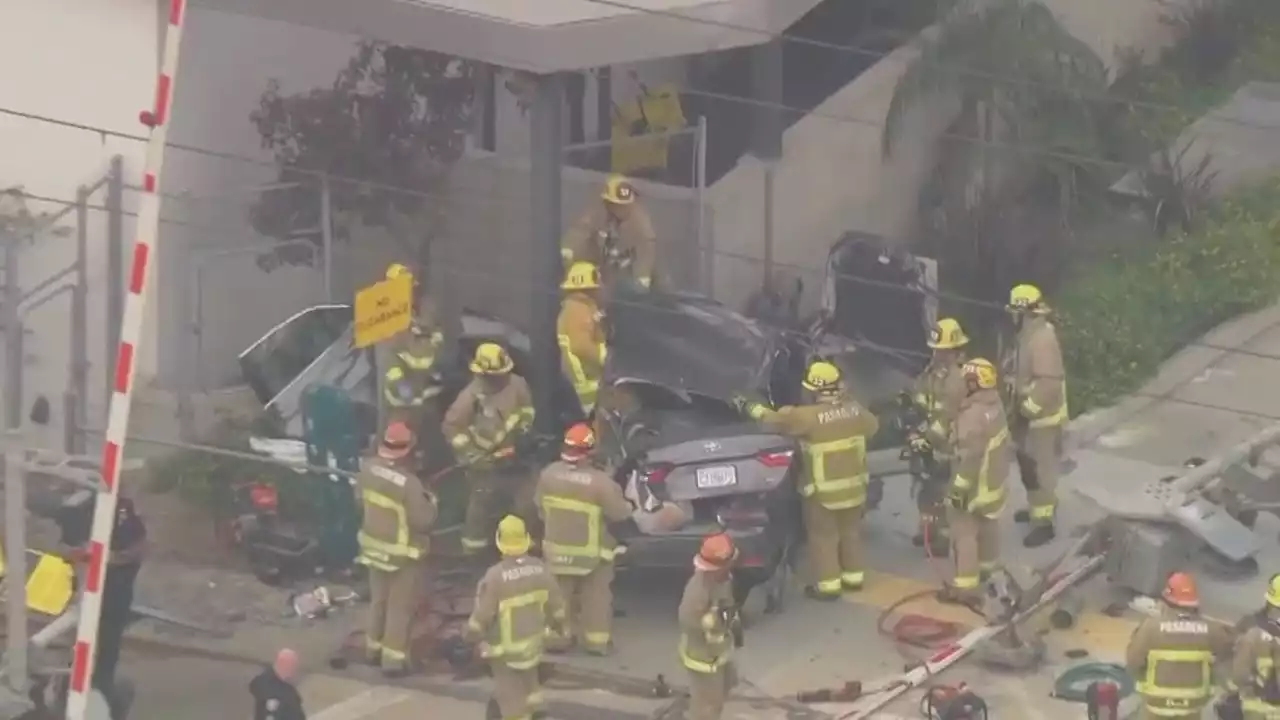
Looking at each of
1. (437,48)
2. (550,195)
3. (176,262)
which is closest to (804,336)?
(550,195)

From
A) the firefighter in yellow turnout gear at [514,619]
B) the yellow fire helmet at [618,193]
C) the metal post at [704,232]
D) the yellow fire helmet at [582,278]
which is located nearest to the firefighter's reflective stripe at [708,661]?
the firefighter in yellow turnout gear at [514,619]

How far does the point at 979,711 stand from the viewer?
11961 millimetres

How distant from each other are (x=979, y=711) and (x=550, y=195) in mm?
4930

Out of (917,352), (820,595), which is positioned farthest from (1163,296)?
(820,595)

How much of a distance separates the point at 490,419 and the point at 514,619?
2.05 m

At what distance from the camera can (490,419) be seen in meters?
13.7

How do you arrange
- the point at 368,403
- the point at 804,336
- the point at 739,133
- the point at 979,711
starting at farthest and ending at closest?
1. the point at 739,133
2. the point at 804,336
3. the point at 368,403
4. the point at 979,711

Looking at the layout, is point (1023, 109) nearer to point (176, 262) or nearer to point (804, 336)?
point (804, 336)

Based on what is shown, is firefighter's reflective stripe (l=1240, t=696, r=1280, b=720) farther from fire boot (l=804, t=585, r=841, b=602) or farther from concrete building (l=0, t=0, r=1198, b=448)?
concrete building (l=0, t=0, r=1198, b=448)

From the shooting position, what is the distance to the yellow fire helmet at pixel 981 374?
1344cm

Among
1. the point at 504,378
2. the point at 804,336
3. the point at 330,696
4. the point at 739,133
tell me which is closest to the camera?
the point at 330,696

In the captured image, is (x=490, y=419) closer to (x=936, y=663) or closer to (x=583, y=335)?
(x=583, y=335)

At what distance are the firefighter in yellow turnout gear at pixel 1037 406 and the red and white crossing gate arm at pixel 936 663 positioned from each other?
0.80m

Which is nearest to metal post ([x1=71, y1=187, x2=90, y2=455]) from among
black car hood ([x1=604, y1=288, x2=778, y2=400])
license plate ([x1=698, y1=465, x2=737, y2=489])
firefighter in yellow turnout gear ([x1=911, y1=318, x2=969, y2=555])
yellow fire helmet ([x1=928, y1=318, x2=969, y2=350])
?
black car hood ([x1=604, y1=288, x2=778, y2=400])
